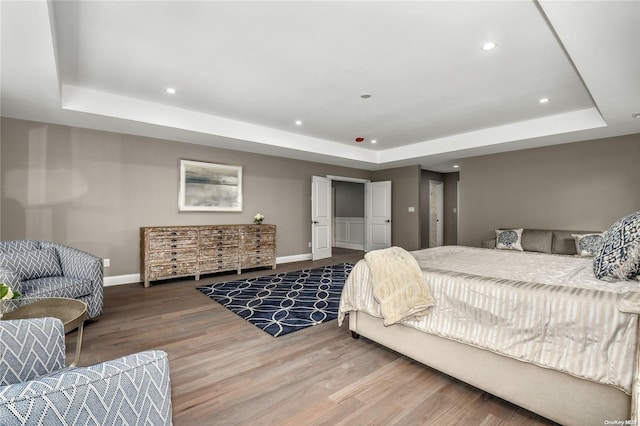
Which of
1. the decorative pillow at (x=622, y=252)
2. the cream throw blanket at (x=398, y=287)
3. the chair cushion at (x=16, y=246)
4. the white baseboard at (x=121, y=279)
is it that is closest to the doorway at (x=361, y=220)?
the white baseboard at (x=121, y=279)

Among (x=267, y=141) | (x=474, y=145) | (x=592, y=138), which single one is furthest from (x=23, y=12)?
(x=592, y=138)

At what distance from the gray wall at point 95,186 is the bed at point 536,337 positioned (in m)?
4.13

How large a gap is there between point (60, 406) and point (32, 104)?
14.2 ft

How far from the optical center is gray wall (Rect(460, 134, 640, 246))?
469cm

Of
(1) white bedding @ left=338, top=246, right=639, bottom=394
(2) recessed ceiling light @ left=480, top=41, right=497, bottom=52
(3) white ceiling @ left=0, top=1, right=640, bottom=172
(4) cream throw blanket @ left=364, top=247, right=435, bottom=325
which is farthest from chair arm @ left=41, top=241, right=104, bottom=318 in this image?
(2) recessed ceiling light @ left=480, top=41, right=497, bottom=52

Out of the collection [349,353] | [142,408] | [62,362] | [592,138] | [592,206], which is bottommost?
[349,353]

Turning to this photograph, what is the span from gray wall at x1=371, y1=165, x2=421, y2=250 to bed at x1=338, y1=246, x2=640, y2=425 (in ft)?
16.6

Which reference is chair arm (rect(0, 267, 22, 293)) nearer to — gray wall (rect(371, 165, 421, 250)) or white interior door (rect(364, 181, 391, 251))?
white interior door (rect(364, 181, 391, 251))

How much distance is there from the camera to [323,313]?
11.1ft

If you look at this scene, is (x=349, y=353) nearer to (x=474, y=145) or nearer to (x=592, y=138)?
(x=474, y=145)

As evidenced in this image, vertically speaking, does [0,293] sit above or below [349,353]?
above

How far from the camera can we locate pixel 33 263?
3.06 metres

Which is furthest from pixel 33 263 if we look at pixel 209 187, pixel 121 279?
pixel 209 187

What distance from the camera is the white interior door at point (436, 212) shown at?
342 inches
